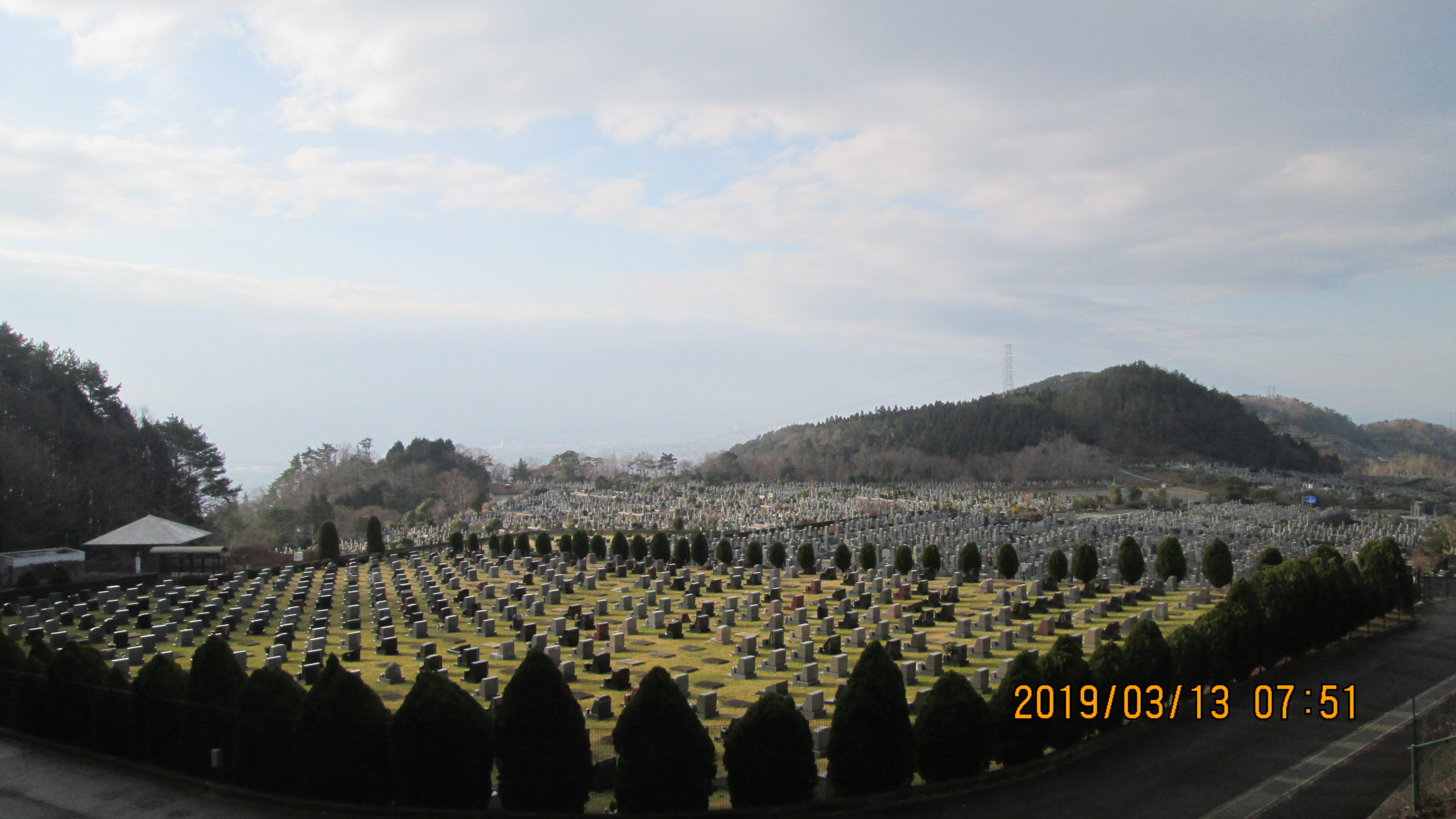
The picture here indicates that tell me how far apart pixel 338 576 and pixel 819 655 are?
22.5 metres

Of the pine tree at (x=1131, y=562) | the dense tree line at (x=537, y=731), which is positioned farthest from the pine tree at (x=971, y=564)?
the dense tree line at (x=537, y=731)

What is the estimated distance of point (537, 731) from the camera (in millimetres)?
9211

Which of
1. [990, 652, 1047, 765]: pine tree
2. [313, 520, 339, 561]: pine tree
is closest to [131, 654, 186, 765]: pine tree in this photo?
[990, 652, 1047, 765]: pine tree

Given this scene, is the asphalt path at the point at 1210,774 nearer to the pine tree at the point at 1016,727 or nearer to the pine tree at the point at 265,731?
the pine tree at the point at 1016,727

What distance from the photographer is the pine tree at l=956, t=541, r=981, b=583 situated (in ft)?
95.2

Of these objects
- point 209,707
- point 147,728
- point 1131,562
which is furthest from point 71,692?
point 1131,562

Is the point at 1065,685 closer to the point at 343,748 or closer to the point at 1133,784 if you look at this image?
the point at 1133,784

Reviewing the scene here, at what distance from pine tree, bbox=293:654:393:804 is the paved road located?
0.52m

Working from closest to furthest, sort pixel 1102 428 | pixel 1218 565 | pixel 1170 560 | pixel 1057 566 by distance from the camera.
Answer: pixel 1218 565
pixel 1170 560
pixel 1057 566
pixel 1102 428

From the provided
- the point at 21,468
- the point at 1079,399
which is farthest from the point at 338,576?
the point at 1079,399

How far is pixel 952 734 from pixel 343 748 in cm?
704

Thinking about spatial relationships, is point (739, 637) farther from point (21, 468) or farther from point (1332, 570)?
point (21, 468)

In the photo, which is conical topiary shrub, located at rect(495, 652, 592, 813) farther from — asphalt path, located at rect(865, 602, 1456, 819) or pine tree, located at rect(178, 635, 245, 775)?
pine tree, located at rect(178, 635, 245, 775)

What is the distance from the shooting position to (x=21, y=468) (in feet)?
124
